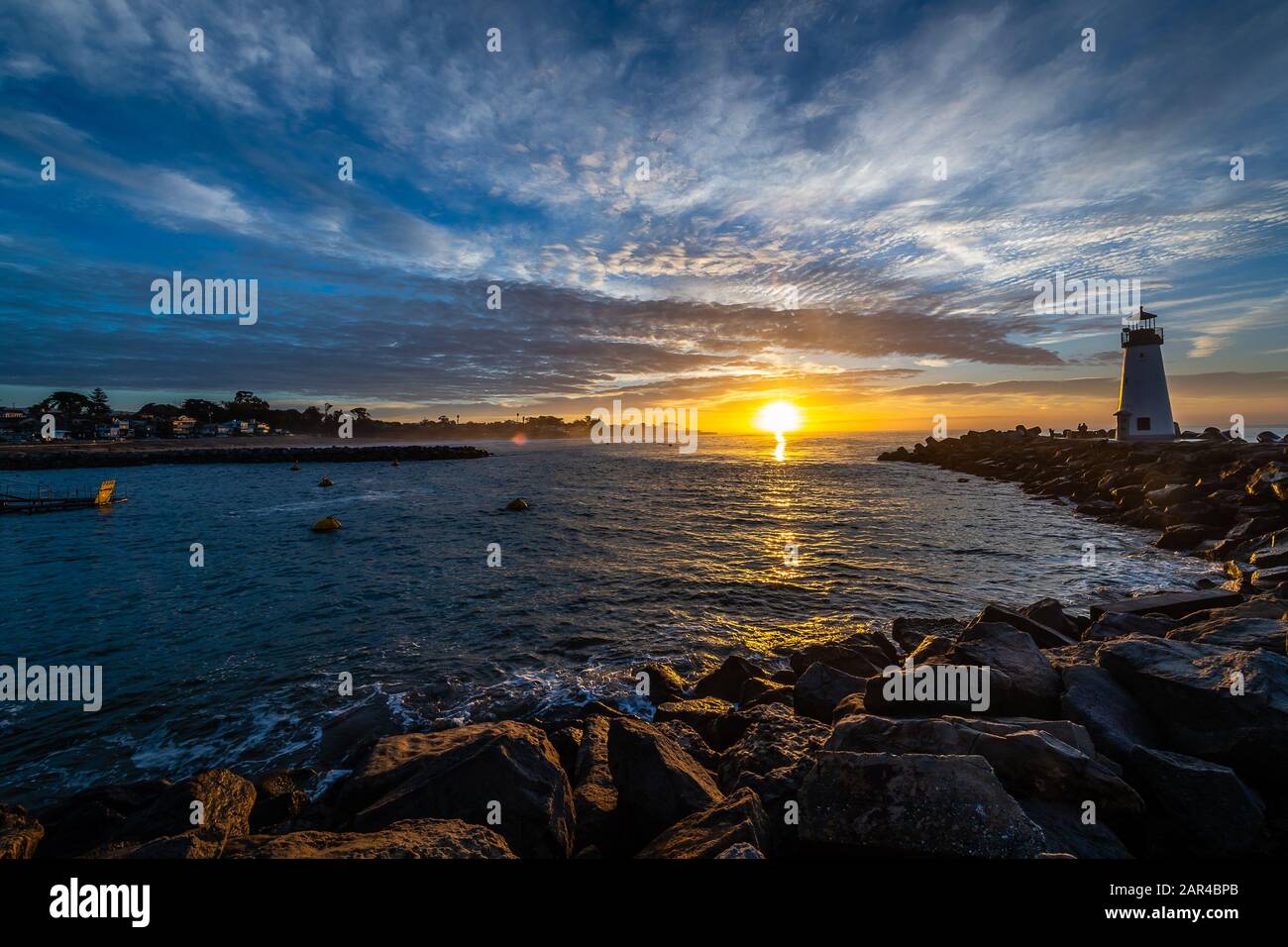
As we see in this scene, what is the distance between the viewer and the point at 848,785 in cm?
483

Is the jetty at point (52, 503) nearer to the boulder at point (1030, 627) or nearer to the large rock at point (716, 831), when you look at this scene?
the large rock at point (716, 831)

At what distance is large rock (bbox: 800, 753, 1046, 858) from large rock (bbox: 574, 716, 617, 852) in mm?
2603

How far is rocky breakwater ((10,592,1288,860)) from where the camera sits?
4551 millimetres

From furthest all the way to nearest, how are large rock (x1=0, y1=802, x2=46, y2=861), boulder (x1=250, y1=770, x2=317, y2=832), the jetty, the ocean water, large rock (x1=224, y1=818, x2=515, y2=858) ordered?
the jetty
the ocean water
boulder (x1=250, y1=770, x2=317, y2=832)
large rock (x1=0, y1=802, x2=46, y2=861)
large rock (x1=224, y1=818, x2=515, y2=858)

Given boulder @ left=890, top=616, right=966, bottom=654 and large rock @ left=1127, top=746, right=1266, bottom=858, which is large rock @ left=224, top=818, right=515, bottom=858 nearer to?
large rock @ left=1127, top=746, right=1266, bottom=858

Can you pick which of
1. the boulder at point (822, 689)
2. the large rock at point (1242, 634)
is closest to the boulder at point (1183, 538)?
the large rock at point (1242, 634)

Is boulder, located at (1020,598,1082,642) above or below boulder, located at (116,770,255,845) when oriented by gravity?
above

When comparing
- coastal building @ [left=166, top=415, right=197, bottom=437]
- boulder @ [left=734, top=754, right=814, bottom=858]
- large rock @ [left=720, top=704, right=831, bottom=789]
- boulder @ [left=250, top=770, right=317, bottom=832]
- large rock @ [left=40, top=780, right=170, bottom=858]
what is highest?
coastal building @ [left=166, top=415, right=197, bottom=437]

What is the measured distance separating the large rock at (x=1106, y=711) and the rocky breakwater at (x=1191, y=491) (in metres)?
13.0

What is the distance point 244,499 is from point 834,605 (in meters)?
55.4

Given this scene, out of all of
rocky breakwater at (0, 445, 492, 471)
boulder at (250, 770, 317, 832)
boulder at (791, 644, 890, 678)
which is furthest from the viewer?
rocky breakwater at (0, 445, 492, 471)

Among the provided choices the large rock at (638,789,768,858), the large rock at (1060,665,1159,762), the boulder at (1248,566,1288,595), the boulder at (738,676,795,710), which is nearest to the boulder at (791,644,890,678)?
the boulder at (738,676,795,710)

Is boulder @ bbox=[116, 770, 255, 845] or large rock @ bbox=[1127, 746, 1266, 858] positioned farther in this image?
boulder @ bbox=[116, 770, 255, 845]
